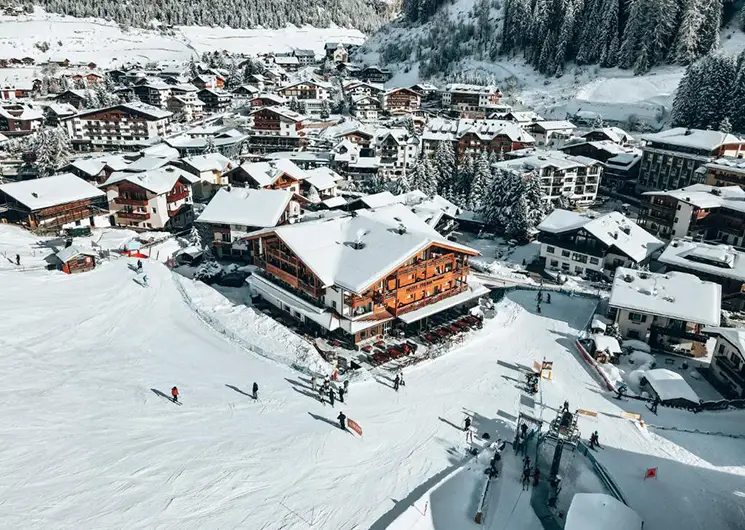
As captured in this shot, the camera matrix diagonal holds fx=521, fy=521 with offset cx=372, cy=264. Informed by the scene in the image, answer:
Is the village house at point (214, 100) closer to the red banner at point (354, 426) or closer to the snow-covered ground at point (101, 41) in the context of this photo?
the snow-covered ground at point (101, 41)

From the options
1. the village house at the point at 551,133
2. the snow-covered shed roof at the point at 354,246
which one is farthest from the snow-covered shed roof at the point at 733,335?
the village house at the point at 551,133

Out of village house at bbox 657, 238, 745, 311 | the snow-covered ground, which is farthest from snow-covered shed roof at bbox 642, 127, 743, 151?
the snow-covered ground

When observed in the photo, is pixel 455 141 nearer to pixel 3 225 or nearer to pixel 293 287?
pixel 293 287

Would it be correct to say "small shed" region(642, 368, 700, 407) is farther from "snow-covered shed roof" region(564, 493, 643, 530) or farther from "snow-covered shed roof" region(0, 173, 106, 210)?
"snow-covered shed roof" region(0, 173, 106, 210)

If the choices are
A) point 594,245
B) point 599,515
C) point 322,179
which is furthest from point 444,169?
point 599,515

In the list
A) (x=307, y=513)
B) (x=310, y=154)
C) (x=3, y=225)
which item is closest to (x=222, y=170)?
(x=310, y=154)

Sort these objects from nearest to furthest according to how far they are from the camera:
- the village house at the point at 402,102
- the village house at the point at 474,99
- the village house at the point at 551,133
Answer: the village house at the point at 551,133 < the village house at the point at 474,99 < the village house at the point at 402,102

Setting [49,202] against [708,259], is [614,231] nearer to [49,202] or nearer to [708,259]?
[708,259]
